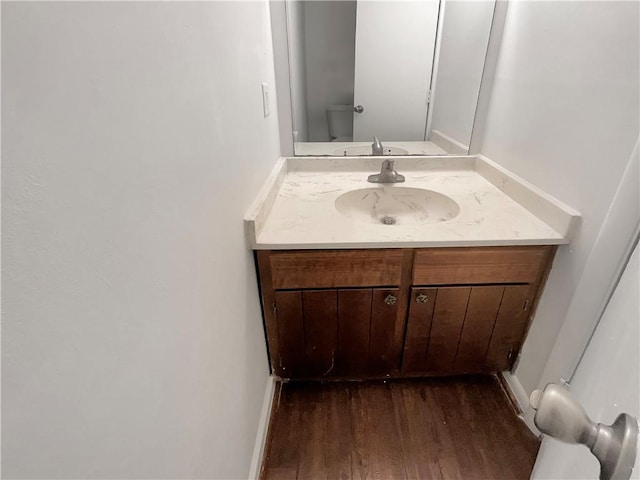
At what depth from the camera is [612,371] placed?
407 millimetres

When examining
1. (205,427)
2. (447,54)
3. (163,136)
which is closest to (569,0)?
(447,54)

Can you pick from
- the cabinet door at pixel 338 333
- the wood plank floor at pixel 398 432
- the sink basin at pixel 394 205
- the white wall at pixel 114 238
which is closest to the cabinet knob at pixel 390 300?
the cabinet door at pixel 338 333

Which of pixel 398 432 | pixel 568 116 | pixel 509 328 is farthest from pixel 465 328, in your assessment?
pixel 568 116

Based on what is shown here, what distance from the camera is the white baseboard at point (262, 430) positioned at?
101 centimetres

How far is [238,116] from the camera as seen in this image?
0.83m

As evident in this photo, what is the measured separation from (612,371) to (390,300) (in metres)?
0.73

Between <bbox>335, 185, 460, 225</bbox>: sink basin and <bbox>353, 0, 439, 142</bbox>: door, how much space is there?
328mm

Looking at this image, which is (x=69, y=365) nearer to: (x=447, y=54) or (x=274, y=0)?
(x=274, y=0)

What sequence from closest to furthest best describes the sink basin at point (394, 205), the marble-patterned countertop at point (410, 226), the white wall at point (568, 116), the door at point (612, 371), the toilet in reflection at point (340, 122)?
1. the door at point (612, 371)
2. the white wall at point (568, 116)
3. the marble-patterned countertop at point (410, 226)
4. the sink basin at point (394, 205)
5. the toilet in reflection at point (340, 122)

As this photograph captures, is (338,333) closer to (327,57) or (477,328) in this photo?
(477,328)

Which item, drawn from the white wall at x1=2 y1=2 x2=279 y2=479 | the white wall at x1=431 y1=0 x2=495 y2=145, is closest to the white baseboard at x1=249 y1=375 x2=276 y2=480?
the white wall at x1=2 y1=2 x2=279 y2=479

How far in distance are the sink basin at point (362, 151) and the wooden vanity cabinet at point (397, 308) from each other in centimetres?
68

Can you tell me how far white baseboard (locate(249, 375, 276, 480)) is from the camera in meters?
1.01

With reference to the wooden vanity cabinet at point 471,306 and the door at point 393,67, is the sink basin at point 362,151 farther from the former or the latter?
the wooden vanity cabinet at point 471,306
